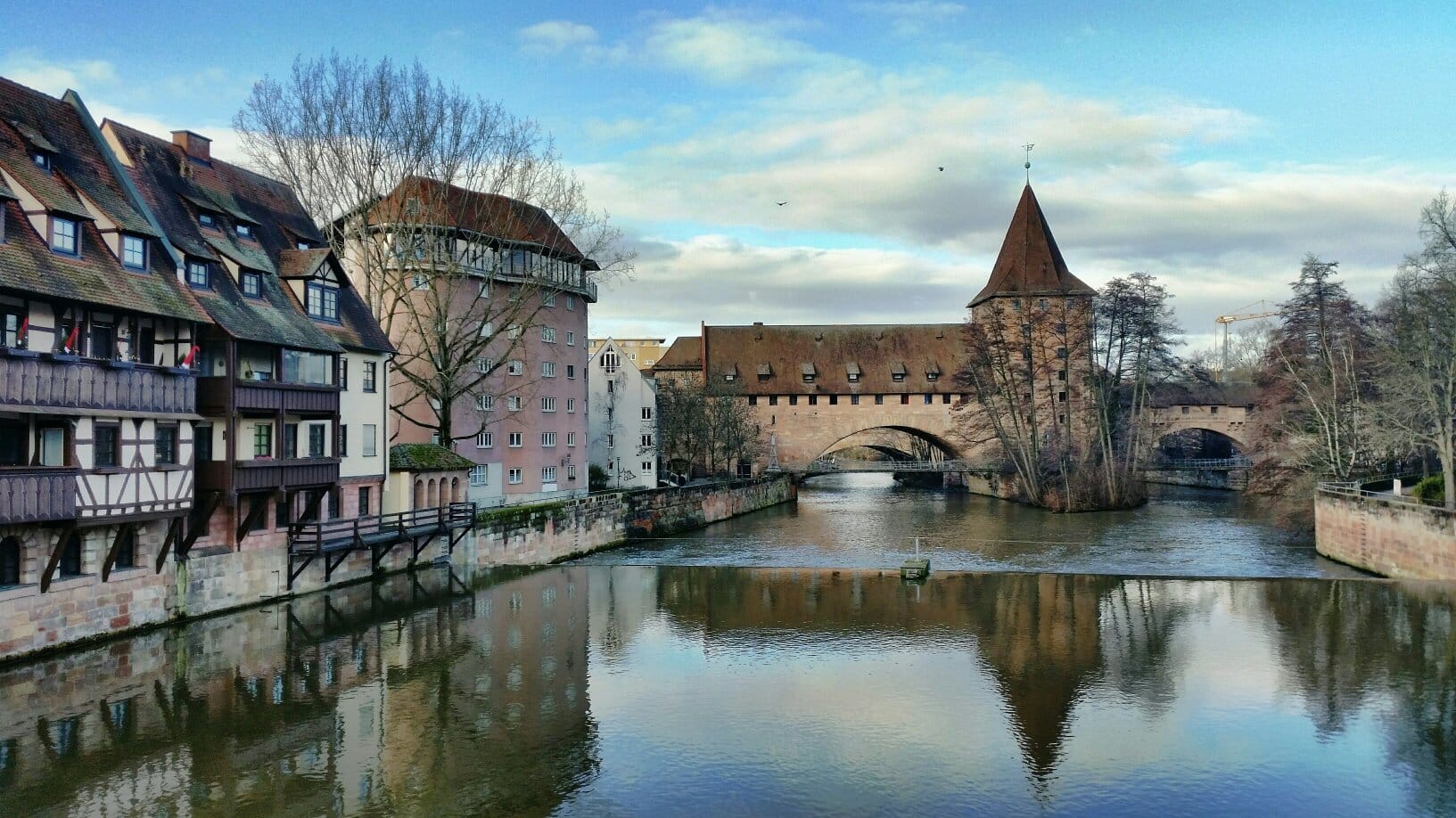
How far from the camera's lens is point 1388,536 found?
2531cm

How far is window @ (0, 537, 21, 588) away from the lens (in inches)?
590

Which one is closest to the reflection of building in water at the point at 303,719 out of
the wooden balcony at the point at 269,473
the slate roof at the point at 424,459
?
the wooden balcony at the point at 269,473

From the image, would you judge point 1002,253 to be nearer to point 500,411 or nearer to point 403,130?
point 500,411

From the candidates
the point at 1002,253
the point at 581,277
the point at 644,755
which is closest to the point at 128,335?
the point at 644,755

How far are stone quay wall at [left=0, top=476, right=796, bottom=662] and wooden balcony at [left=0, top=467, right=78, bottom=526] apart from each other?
4.05 feet

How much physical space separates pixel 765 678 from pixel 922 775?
14.9ft

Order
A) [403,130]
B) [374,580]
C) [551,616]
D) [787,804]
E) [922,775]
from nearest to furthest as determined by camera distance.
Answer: [787,804]
[922,775]
[551,616]
[374,580]
[403,130]

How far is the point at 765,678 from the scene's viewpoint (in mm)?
15891

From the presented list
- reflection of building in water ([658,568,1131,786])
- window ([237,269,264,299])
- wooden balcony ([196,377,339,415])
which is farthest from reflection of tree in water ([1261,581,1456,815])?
window ([237,269,264,299])

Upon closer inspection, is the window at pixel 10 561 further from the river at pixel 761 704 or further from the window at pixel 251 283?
the window at pixel 251 283

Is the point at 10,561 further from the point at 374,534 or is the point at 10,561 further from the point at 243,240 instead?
the point at 243,240

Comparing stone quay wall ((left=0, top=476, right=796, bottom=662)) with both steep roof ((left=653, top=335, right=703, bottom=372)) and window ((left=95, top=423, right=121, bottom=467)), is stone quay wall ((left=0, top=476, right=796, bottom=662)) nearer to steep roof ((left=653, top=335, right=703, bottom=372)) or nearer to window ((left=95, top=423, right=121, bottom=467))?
window ((left=95, top=423, right=121, bottom=467))

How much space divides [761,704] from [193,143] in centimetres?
1688

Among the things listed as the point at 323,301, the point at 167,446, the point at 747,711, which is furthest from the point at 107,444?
the point at 747,711
